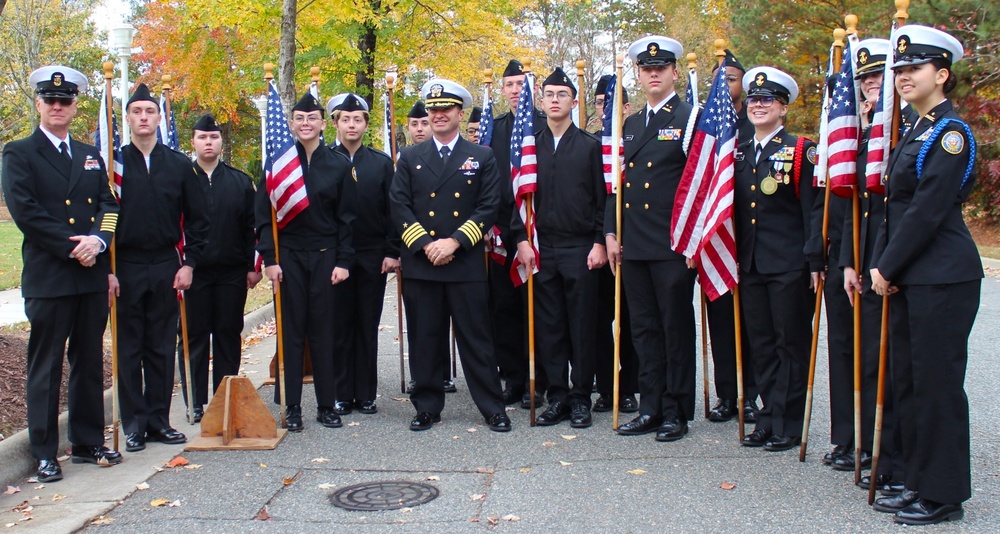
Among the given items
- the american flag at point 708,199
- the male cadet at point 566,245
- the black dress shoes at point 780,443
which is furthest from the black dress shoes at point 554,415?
the black dress shoes at point 780,443

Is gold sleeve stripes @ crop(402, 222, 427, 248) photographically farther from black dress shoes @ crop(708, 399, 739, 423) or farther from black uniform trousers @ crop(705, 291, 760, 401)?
black dress shoes @ crop(708, 399, 739, 423)

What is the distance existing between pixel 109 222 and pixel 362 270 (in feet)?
6.49

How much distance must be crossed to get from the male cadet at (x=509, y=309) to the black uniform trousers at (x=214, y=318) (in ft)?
6.27

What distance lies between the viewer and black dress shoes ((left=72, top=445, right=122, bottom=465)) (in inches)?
229

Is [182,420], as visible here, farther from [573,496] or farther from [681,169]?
[681,169]

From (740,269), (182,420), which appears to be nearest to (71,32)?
(182,420)

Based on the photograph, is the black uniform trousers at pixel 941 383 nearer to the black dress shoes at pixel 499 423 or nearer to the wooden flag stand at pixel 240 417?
the black dress shoes at pixel 499 423

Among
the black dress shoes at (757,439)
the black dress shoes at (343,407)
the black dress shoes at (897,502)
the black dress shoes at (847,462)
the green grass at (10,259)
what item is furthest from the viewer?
the green grass at (10,259)

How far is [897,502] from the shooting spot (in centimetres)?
473

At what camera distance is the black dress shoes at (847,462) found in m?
5.45

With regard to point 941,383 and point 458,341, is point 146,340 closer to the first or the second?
point 458,341

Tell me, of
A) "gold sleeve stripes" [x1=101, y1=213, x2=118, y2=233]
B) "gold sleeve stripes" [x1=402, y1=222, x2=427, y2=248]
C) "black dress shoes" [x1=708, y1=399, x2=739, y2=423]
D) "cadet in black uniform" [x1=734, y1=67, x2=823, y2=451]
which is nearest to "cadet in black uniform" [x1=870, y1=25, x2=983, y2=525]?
"cadet in black uniform" [x1=734, y1=67, x2=823, y2=451]

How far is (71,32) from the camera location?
106ft

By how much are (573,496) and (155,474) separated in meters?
2.39
